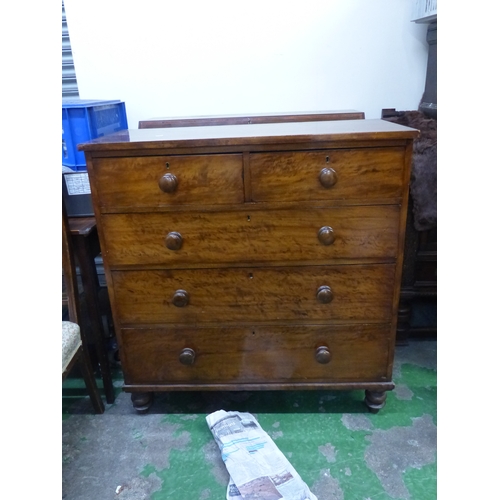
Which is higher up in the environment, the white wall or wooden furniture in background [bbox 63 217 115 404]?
the white wall

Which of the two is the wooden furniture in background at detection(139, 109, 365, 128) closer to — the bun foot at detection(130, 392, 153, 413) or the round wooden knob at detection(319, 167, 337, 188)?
the round wooden knob at detection(319, 167, 337, 188)

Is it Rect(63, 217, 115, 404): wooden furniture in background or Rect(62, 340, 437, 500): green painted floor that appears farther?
Rect(63, 217, 115, 404): wooden furniture in background

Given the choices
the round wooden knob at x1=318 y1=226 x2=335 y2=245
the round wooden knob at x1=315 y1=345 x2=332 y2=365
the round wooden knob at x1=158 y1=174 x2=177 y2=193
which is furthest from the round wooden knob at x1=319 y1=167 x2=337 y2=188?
the round wooden knob at x1=315 y1=345 x2=332 y2=365

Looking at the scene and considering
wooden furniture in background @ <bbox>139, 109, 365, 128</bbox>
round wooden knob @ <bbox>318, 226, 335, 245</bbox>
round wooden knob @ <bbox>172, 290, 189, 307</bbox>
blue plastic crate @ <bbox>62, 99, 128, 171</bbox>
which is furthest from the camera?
wooden furniture in background @ <bbox>139, 109, 365, 128</bbox>

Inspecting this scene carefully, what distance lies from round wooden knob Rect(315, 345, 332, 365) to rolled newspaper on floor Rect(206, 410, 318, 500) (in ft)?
1.06

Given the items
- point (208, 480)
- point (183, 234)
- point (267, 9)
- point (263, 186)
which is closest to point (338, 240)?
point (263, 186)

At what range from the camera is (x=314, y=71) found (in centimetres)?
181

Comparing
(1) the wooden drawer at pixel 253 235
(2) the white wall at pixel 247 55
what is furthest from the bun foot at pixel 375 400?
(2) the white wall at pixel 247 55

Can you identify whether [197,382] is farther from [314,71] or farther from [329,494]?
[314,71]

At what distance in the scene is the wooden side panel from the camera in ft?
4.62

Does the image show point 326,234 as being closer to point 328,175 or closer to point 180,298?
point 328,175

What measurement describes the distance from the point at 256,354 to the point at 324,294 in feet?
1.07

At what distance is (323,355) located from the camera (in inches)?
54.7

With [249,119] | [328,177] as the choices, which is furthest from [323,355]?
[249,119]
